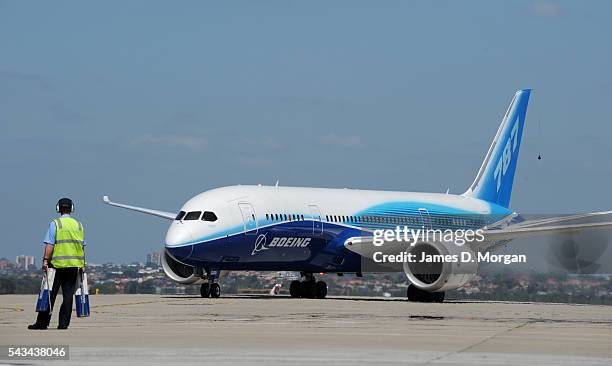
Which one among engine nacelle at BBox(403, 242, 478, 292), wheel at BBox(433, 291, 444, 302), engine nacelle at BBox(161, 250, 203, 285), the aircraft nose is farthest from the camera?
engine nacelle at BBox(161, 250, 203, 285)

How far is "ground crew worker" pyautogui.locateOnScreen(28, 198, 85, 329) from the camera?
59.0ft

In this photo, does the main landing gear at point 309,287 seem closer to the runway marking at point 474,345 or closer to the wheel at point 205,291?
the wheel at point 205,291

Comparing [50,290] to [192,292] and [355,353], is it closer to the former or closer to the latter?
[355,353]

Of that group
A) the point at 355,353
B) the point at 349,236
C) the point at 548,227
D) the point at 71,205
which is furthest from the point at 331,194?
the point at 355,353

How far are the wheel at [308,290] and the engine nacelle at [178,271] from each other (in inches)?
158

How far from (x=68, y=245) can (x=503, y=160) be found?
109 ft

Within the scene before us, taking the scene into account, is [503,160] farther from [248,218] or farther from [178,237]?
[178,237]

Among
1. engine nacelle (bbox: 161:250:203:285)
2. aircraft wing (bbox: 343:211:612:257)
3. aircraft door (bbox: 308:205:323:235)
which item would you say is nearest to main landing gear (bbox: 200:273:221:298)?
engine nacelle (bbox: 161:250:203:285)

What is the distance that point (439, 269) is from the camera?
1457 inches

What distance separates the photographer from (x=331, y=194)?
39.9 meters

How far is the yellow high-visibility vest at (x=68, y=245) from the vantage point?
18.0 metres

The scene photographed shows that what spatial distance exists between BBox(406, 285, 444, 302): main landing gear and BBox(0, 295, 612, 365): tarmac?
10709mm

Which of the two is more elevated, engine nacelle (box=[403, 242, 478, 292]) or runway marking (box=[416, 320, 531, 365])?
engine nacelle (box=[403, 242, 478, 292])

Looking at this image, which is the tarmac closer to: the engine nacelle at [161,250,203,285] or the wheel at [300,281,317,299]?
the engine nacelle at [161,250,203,285]
